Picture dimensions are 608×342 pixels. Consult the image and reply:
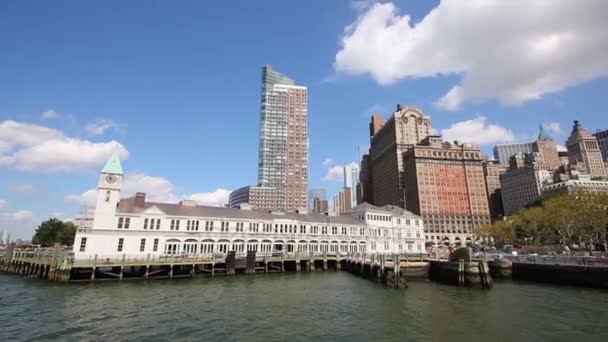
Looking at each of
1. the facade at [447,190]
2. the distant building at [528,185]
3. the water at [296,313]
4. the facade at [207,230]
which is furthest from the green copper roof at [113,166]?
the distant building at [528,185]

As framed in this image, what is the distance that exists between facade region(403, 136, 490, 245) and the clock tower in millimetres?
134050

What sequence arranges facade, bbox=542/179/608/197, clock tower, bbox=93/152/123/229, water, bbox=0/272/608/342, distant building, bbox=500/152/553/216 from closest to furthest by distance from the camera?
water, bbox=0/272/608/342
clock tower, bbox=93/152/123/229
facade, bbox=542/179/608/197
distant building, bbox=500/152/553/216

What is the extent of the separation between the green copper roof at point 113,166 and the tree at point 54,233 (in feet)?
172

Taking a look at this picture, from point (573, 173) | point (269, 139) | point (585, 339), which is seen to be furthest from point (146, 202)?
point (573, 173)

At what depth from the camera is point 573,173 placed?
171 meters

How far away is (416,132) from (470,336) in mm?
179774

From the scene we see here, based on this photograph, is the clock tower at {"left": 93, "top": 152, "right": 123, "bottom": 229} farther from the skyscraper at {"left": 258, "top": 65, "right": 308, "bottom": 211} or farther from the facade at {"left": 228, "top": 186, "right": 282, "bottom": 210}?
the skyscraper at {"left": 258, "top": 65, "right": 308, "bottom": 211}

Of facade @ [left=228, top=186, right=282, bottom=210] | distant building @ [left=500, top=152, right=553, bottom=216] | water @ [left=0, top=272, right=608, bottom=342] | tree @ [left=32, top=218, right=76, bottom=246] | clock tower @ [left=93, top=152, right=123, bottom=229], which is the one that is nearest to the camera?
water @ [left=0, top=272, right=608, bottom=342]

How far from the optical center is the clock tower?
50719mm

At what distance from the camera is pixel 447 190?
161250 millimetres

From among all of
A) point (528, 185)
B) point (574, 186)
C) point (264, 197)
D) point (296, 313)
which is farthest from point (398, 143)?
point (296, 313)

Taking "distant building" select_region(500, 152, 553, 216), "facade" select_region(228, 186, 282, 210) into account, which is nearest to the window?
"facade" select_region(228, 186, 282, 210)

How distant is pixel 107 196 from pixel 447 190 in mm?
149680

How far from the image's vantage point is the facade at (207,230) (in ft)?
168
